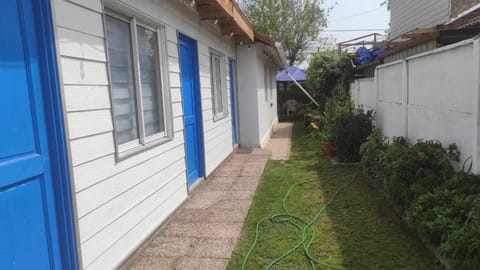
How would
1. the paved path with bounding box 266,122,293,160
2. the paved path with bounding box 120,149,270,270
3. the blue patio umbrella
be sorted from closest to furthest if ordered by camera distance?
the paved path with bounding box 120,149,270,270, the paved path with bounding box 266,122,293,160, the blue patio umbrella

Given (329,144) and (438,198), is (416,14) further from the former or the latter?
(438,198)

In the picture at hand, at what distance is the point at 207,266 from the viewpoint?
2.97 metres

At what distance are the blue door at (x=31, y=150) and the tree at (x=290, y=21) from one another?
25.5m

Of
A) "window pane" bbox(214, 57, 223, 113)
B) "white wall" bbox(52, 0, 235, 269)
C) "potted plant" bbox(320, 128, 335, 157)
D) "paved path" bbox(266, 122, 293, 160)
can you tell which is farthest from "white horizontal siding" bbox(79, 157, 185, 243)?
"paved path" bbox(266, 122, 293, 160)

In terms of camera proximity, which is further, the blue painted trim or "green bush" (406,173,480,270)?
"green bush" (406,173,480,270)

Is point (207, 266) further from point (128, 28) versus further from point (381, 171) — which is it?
point (381, 171)

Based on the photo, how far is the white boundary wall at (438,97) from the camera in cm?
293

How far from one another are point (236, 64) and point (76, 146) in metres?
6.45

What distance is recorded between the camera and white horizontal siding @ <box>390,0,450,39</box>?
9109 millimetres

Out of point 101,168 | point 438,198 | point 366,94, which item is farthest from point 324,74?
point 101,168

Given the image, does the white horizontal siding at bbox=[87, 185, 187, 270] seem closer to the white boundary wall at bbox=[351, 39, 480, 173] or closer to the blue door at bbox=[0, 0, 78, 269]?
the blue door at bbox=[0, 0, 78, 269]

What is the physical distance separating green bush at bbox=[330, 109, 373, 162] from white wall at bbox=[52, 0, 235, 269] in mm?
3787

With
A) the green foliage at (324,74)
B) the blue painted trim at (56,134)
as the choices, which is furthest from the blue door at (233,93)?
the blue painted trim at (56,134)

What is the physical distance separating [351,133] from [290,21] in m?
22.9
